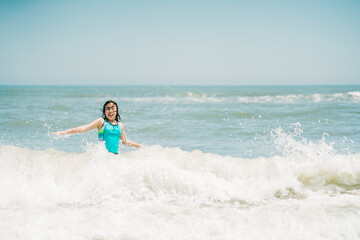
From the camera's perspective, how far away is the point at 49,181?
521 centimetres

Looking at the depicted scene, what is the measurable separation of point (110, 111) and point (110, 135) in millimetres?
454

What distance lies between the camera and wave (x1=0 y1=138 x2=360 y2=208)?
4.76 meters

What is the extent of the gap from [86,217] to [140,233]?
32.1 inches

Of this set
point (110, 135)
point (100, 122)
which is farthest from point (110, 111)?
point (110, 135)

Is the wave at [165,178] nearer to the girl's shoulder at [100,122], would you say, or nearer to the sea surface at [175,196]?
the sea surface at [175,196]

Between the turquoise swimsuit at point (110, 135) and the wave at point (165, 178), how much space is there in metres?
0.15

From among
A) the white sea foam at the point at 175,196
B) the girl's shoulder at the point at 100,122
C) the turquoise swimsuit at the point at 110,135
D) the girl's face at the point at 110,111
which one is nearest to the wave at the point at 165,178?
the white sea foam at the point at 175,196

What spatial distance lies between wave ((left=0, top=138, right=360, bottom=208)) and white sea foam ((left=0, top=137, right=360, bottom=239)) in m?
0.02

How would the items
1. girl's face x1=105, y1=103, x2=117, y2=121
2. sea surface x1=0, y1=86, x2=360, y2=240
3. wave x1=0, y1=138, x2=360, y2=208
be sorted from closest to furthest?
sea surface x1=0, y1=86, x2=360, y2=240, wave x1=0, y1=138, x2=360, y2=208, girl's face x1=105, y1=103, x2=117, y2=121

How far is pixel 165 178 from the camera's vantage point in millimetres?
5113

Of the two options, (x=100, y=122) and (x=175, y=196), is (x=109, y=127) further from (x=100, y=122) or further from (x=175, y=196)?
(x=175, y=196)

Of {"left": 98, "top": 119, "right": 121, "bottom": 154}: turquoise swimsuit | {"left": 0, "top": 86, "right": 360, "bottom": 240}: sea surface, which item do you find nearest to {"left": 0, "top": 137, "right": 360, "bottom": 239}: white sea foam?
{"left": 0, "top": 86, "right": 360, "bottom": 240}: sea surface

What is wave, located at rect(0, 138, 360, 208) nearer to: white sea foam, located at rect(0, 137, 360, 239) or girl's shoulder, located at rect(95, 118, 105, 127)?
white sea foam, located at rect(0, 137, 360, 239)

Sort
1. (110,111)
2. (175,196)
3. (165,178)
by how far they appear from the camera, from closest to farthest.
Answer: (175,196)
(165,178)
(110,111)
